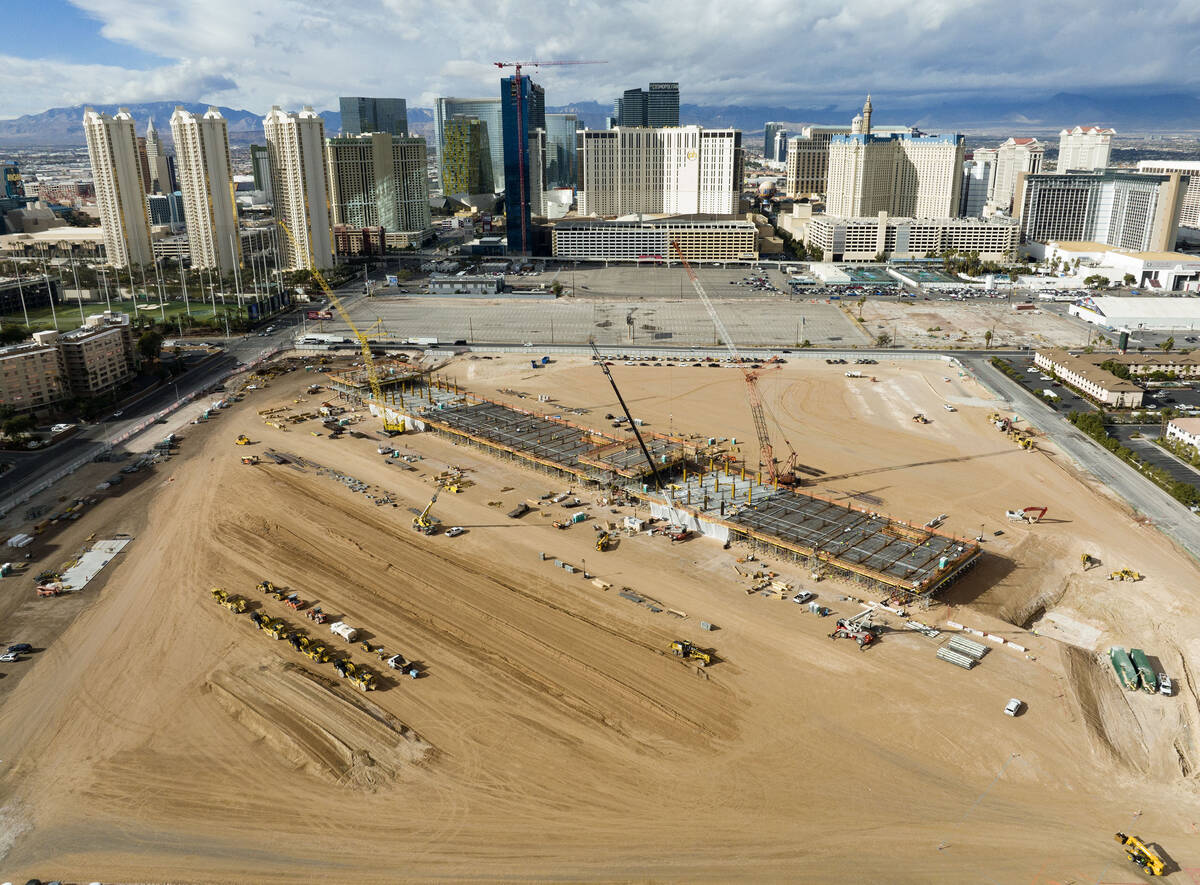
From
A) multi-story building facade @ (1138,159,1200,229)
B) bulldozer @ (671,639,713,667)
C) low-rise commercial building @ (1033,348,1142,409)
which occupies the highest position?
multi-story building facade @ (1138,159,1200,229)

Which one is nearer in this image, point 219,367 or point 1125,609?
point 1125,609

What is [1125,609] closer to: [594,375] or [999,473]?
[999,473]

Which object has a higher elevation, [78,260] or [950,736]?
[78,260]

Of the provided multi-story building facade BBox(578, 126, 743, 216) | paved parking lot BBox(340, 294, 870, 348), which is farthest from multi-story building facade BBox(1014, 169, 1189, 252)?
paved parking lot BBox(340, 294, 870, 348)

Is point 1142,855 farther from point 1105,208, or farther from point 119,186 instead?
point 1105,208

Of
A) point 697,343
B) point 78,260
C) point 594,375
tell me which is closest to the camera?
point 594,375

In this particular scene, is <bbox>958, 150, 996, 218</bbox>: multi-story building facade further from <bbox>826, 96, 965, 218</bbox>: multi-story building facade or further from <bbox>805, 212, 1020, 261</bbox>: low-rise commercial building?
<bbox>805, 212, 1020, 261</bbox>: low-rise commercial building

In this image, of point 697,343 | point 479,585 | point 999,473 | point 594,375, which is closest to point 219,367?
point 594,375
